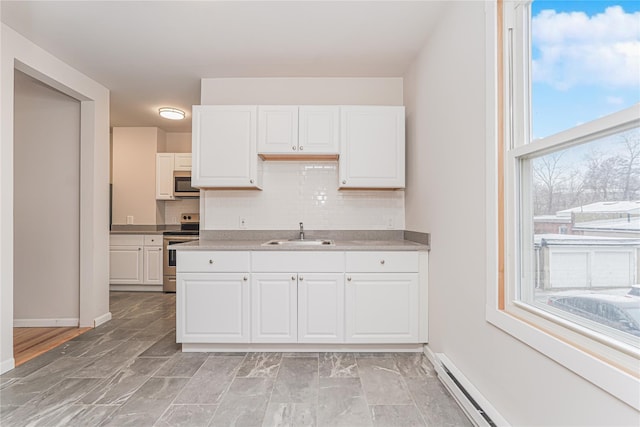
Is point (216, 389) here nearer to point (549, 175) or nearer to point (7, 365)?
point (7, 365)

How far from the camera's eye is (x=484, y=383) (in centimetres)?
169

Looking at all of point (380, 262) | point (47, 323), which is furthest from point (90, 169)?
point (380, 262)

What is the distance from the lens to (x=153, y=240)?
4.69 meters

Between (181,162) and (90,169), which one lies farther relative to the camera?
(181,162)

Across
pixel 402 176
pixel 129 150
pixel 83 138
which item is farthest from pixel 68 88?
pixel 402 176

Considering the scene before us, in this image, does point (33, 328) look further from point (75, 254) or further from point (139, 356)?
point (139, 356)

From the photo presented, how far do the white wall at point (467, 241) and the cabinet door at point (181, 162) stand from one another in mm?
3486

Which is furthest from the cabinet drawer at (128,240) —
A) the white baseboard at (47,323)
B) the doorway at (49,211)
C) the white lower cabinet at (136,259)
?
the white baseboard at (47,323)

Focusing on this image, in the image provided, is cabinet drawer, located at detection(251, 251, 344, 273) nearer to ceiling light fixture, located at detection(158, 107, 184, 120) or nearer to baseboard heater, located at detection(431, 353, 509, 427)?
baseboard heater, located at detection(431, 353, 509, 427)

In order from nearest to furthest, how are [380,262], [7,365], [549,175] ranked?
[549,175], [7,365], [380,262]

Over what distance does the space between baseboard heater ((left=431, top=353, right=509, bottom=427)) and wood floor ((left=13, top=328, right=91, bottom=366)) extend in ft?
10.0

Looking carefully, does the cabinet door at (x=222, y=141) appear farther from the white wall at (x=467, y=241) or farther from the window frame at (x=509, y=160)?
the window frame at (x=509, y=160)

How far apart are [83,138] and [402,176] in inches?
126

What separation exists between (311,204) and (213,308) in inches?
51.9
